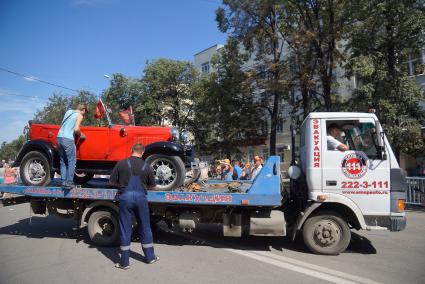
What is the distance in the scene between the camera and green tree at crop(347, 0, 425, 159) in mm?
15242

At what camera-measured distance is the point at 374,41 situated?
53.9 feet

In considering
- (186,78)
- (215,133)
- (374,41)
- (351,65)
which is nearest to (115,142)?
(351,65)

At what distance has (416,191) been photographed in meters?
12.1

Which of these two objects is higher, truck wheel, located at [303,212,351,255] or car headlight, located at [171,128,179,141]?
car headlight, located at [171,128,179,141]

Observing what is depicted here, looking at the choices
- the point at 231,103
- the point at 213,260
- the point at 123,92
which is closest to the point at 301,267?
the point at 213,260

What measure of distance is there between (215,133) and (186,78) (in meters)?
11.0

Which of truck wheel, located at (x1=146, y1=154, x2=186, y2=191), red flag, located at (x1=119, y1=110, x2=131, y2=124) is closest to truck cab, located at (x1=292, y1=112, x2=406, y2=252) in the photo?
truck wheel, located at (x1=146, y1=154, x2=186, y2=191)

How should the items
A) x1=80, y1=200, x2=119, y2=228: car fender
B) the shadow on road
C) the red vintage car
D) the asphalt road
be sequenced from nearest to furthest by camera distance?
the asphalt road < the shadow on road < x1=80, y1=200, x2=119, y2=228: car fender < the red vintage car

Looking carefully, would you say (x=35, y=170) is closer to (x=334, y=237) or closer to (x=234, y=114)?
(x=334, y=237)

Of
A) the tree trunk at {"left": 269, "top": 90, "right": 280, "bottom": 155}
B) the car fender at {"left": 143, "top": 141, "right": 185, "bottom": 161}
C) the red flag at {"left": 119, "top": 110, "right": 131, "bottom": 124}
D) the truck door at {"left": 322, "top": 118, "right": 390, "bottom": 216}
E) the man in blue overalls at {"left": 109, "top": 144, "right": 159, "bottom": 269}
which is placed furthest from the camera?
the tree trunk at {"left": 269, "top": 90, "right": 280, "bottom": 155}

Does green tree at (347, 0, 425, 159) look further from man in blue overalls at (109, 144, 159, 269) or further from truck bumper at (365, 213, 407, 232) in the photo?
man in blue overalls at (109, 144, 159, 269)

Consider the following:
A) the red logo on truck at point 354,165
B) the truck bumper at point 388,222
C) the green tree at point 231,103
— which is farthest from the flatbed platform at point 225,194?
the green tree at point 231,103

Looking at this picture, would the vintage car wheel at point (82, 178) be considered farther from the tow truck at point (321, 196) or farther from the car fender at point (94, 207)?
the tow truck at point (321, 196)

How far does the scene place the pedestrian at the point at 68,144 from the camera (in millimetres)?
7148
